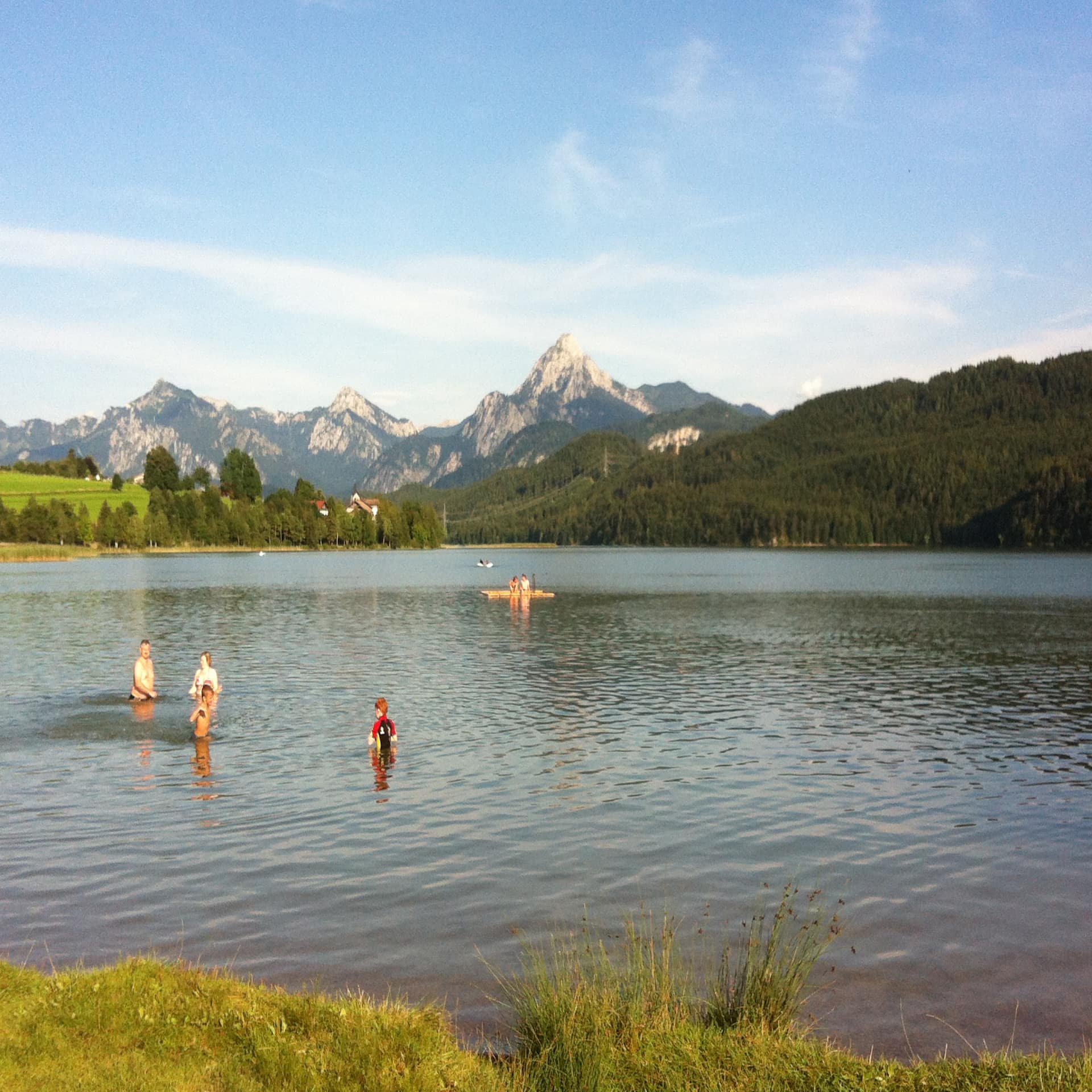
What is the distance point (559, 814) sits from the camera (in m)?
24.1

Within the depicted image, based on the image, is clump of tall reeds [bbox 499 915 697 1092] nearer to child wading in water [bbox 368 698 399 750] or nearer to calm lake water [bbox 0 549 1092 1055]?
calm lake water [bbox 0 549 1092 1055]

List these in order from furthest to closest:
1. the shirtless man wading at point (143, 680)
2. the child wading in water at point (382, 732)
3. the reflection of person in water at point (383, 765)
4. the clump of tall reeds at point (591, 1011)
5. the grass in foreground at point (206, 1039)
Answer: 1. the shirtless man wading at point (143, 680)
2. the child wading in water at point (382, 732)
3. the reflection of person in water at point (383, 765)
4. the clump of tall reeds at point (591, 1011)
5. the grass in foreground at point (206, 1039)

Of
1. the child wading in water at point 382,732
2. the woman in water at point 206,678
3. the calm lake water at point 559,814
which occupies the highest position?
the woman in water at point 206,678

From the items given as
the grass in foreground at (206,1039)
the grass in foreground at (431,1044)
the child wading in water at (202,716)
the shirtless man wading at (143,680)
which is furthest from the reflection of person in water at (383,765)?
the grass in foreground at (206,1039)

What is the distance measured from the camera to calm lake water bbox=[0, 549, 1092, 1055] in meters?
15.5

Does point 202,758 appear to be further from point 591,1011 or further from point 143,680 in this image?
point 591,1011

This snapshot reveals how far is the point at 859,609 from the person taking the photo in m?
92.1

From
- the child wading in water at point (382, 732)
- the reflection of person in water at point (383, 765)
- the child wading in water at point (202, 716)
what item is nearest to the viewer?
the reflection of person in water at point (383, 765)

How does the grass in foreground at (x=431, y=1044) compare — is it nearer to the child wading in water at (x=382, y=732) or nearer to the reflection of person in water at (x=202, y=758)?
the reflection of person in water at (x=202, y=758)

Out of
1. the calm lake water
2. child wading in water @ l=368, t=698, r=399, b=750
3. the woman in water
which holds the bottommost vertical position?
the calm lake water

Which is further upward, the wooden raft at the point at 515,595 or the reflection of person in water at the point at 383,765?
the wooden raft at the point at 515,595

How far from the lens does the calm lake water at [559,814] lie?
610 inches

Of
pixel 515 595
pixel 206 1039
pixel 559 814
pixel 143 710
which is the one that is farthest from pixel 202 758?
pixel 515 595

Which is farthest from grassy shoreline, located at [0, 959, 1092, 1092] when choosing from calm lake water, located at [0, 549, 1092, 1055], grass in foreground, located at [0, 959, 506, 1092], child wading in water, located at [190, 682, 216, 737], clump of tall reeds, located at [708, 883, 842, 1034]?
child wading in water, located at [190, 682, 216, 737]
